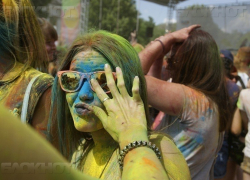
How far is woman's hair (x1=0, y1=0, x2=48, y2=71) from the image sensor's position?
167cm

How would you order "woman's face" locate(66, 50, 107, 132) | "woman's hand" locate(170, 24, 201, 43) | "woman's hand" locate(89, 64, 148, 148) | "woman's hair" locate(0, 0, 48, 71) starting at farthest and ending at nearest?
1. "woman's hand" locate(170, 24, 201, 43)
2. "woman's hair" locate(0, 0, 48, 71)
3. "woman's face" locate(66, 50, 107, 132)
4. "woman's hand" locate(89, 64, 148, 148)

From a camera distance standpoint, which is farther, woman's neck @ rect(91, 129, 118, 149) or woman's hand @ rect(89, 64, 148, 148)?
woman's neck @ rect(91, 129, 118, 149)

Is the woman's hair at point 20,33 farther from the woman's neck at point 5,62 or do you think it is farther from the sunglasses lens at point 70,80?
the sunglasses lens at point 70,80

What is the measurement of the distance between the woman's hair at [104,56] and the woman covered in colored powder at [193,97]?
80 centimetres

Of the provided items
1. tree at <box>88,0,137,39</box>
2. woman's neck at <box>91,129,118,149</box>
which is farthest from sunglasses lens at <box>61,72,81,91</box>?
tree at <box>88,0,137,39</box>

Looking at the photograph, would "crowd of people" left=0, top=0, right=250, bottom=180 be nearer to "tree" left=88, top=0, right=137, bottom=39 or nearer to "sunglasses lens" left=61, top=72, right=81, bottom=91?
"sunglasses lens" left=61, top=72, right=81, bottom=91

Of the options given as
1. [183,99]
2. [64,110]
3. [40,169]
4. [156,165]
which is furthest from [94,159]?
[183,99]

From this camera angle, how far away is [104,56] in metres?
1.34

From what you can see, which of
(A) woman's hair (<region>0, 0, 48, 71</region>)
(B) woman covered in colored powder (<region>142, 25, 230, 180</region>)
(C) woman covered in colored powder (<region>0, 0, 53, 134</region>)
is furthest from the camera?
(B) woman covered in colored powder (<region>142, 25, 230, 180</region>)

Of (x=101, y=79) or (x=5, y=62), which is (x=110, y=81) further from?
(x=5, y=62)

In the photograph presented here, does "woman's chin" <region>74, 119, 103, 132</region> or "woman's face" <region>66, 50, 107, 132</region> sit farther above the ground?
"woman's face" <region>66, 50, 107, 132</region>

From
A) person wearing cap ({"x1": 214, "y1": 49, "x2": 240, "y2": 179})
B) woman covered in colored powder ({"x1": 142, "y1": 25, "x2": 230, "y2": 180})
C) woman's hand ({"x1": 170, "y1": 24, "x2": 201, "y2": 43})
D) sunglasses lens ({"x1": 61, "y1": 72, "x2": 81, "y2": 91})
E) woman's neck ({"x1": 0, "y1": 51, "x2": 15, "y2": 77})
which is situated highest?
woman's hand ({"x1": 170, "y1": 24, "x2": 201, "y2": 43})

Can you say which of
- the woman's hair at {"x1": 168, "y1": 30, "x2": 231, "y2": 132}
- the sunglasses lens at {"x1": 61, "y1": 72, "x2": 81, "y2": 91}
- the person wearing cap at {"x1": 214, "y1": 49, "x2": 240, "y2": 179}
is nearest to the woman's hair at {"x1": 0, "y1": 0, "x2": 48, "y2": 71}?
the sunglasses lens at {"x1": 61, "y1": 72, "x2": 81, "y2": 91}

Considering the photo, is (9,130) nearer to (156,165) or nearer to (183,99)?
(156,165)
